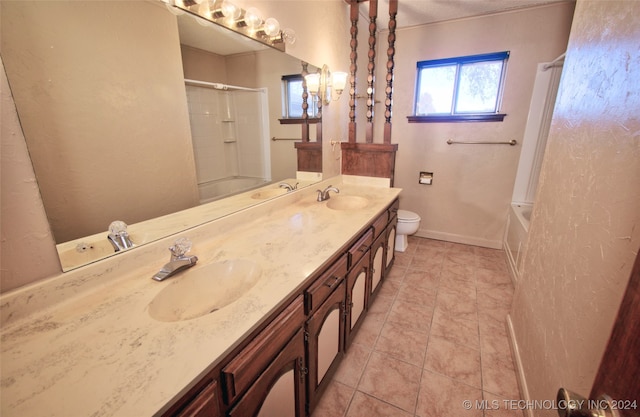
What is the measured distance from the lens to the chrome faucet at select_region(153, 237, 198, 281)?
0.96 m

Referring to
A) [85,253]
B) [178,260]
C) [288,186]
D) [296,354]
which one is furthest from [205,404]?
[288,186]

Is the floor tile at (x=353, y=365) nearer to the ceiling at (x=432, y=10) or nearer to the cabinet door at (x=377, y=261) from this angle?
the cabinet door at (x=377, y=261)

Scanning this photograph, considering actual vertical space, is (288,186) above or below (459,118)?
below

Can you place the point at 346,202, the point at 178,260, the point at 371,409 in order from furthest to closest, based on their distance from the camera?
1. the point at 346,202
2. the point at 371,409
3. the point at 178,260

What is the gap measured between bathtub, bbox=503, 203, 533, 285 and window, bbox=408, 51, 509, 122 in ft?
3.15

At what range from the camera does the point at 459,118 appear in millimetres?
2898

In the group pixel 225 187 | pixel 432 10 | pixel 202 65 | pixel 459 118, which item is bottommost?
pixel 225 187

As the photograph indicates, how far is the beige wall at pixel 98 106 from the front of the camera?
2.41 feet

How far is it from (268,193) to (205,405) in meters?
1.25

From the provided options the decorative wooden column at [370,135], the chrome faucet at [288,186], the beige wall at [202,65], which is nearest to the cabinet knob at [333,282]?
the chrome faucet at [288,186]

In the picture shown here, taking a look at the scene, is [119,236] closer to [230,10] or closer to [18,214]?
[18,214]

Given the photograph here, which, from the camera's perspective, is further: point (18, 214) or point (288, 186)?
point (288, 186)

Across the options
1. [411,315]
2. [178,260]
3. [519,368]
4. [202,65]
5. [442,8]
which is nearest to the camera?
[178,260]

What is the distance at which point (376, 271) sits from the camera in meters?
1.99
